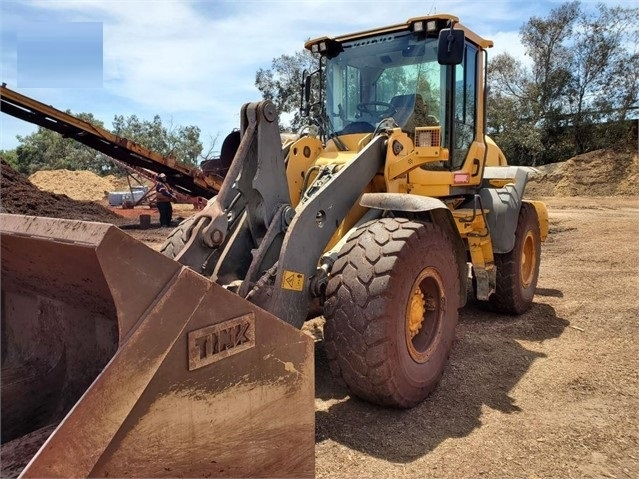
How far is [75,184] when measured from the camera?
95.9ft

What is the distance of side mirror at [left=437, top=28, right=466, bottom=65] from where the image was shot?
398 cm

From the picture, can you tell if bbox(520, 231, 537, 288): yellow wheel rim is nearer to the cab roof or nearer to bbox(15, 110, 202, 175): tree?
the cab roof

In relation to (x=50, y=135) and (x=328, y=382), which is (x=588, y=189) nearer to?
(x=328, y=382)

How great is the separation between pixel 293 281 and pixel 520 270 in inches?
138

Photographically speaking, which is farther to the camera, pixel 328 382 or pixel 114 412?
pixel 328 382

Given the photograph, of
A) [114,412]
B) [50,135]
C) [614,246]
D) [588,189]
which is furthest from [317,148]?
[50,135]

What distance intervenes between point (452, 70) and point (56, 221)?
368cm

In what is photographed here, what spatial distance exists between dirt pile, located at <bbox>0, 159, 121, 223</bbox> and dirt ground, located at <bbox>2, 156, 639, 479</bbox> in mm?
11783

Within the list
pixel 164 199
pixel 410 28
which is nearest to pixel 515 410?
pixel 410 28

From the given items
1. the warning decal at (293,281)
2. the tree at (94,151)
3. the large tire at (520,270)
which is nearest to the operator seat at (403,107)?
the warning decal at (293,281)

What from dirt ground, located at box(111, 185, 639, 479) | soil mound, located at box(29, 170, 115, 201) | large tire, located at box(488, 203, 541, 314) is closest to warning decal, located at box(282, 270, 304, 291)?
dirt ground, located at box(111, 185, 639, 479)

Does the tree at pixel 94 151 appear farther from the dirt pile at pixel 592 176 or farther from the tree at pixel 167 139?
the dirt pile at pixel 592 176

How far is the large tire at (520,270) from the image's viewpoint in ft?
19.1

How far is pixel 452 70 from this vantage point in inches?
184
